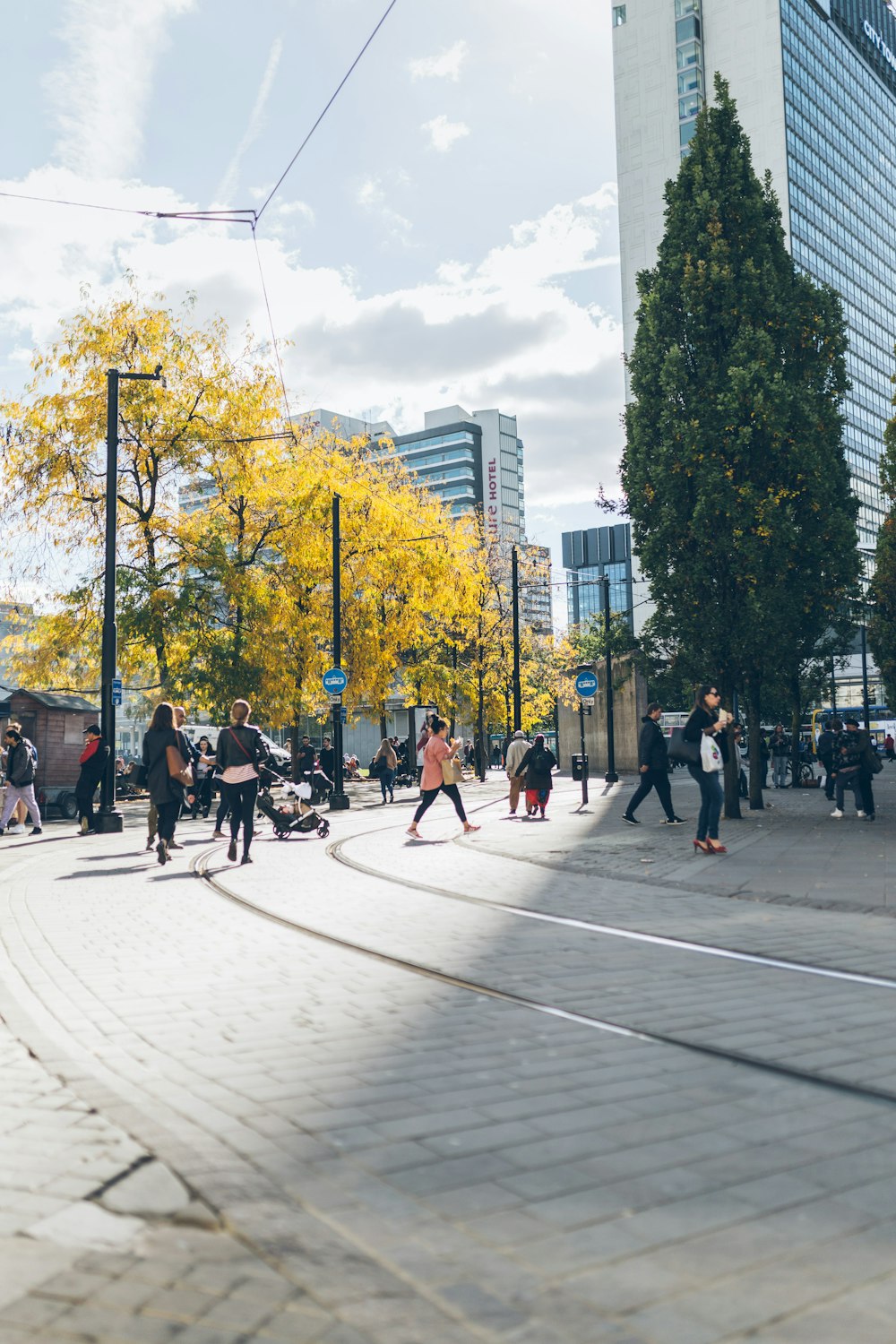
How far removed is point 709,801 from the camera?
13258 mm

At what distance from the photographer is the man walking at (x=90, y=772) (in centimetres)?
1798

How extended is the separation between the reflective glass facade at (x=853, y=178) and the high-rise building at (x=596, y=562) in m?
23.7

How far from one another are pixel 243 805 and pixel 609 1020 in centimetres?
850

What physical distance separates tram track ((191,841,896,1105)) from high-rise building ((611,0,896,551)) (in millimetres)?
90817

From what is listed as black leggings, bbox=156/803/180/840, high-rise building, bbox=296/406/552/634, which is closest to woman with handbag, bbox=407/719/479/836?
black leggings, bbox=156/803/180/840

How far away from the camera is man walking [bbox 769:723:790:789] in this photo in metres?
28.3

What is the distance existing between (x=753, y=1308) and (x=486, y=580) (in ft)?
135

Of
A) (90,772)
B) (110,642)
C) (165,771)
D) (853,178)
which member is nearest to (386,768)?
(110,642)

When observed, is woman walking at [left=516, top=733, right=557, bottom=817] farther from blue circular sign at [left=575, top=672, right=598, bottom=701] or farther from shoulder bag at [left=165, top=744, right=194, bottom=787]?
shoulder bag at [left=165, top=744, right=194, bottom=787]

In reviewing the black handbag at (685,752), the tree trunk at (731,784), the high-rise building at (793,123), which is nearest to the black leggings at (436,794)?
the black handbag at (685,752)

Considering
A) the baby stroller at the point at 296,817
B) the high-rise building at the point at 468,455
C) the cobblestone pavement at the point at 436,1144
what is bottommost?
the cobblestone pavement at the point at 436,1144

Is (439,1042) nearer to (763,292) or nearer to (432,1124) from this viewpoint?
(432,1124)

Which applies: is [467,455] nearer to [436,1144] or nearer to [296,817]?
[296,817]

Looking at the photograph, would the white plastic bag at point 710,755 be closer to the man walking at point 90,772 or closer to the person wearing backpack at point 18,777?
the man walking at point 90,772
